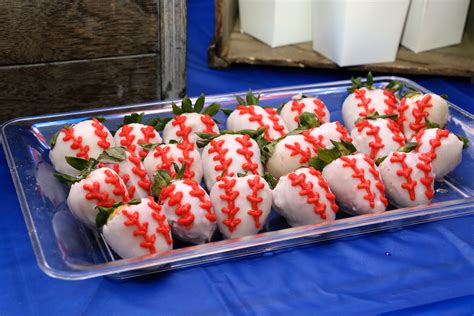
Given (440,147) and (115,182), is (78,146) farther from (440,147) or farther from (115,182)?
(440,147)

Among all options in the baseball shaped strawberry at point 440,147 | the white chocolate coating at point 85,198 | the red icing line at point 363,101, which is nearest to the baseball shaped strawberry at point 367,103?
the red icing line at point 363,101

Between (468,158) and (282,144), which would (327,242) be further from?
(468,158)

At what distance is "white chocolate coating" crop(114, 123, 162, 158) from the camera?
89 centimetres

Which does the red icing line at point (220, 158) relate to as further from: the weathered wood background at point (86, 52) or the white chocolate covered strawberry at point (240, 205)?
the weathered wood background at point (86, 52)

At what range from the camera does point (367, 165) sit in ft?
2.72

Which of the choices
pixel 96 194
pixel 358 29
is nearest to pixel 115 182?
pixel 96 194

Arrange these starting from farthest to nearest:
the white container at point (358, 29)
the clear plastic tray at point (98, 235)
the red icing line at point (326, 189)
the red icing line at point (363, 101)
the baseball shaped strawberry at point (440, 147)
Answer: the white container at point (358, 29), the red icing line at point (363, 101), the baseball shaped strawberry at point (440, 147), the red icing line at point (326, 189), the clear plastic tray at point (98, 235)

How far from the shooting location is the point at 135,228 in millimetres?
721

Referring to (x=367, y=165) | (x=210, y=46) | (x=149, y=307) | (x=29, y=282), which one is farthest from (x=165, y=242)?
A: (x=210, y=46)

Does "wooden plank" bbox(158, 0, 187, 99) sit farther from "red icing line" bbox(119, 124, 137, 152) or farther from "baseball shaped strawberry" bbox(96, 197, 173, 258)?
"baseball shaped strawberry" bbox(96, 197, 173, 258)

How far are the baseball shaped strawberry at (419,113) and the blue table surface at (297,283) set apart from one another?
178mm

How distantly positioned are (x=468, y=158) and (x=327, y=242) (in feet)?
0.99

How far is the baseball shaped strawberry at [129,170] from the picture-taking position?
82 centimetres

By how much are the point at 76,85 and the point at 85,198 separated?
0.40 metres
